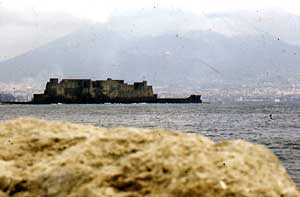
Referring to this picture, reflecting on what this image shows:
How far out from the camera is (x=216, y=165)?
17.7ft

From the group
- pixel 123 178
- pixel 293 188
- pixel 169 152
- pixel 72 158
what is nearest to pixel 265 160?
pixel 293 188

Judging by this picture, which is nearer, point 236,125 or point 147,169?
point 147,169

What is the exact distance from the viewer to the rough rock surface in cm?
527

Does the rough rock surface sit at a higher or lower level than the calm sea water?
higher

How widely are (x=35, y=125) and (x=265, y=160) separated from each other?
292cm

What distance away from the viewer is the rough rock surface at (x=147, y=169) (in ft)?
17.3

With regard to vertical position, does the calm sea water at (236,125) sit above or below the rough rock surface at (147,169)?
below

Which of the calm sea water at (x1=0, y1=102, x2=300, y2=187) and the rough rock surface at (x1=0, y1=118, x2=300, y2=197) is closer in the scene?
the rough rock surface at (x1=0, y1=118, x2=300, y2=197)

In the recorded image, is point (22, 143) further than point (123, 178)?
Yes

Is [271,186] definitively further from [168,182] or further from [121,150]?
[121,150]

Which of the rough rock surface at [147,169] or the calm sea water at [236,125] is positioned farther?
the calm sea water at [236,125]

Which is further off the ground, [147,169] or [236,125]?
[147,169]

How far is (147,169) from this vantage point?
5.47 m

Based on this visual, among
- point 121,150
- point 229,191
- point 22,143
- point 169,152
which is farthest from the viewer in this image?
point 22,143
